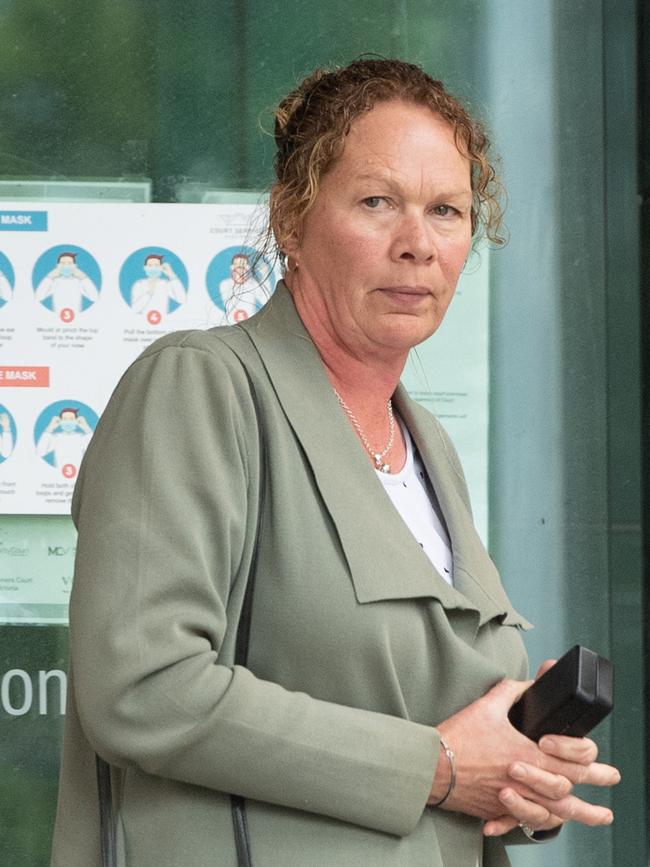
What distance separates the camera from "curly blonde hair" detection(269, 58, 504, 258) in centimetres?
212

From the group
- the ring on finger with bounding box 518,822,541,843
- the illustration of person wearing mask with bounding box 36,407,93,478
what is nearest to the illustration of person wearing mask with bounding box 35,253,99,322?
the illustration of person wearing mask with bounding box 36,407,93,478

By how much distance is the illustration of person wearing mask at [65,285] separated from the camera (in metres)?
3.96

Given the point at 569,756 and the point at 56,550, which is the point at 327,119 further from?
the point at 56,550

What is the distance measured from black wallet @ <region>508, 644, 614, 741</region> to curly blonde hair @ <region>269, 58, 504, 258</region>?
76cm

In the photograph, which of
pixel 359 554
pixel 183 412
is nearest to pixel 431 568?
pixel 359 554

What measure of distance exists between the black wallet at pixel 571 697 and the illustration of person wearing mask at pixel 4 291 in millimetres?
2449

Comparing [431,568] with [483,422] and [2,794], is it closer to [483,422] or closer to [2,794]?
[483,422]

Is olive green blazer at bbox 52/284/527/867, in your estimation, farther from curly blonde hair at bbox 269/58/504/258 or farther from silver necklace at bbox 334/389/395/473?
curly blonde hair at bbox 269/58/504/258

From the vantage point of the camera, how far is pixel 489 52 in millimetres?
4074

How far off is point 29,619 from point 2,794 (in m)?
0.50

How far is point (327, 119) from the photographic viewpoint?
213 cm

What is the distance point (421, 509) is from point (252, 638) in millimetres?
433

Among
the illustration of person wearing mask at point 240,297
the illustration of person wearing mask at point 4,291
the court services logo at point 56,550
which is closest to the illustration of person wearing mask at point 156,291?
the illustration of person wearing mask at point 240,297

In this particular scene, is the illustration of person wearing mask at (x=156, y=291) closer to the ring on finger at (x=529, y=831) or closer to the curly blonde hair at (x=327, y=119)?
the curly blonde hair at (x=327, y=119)
